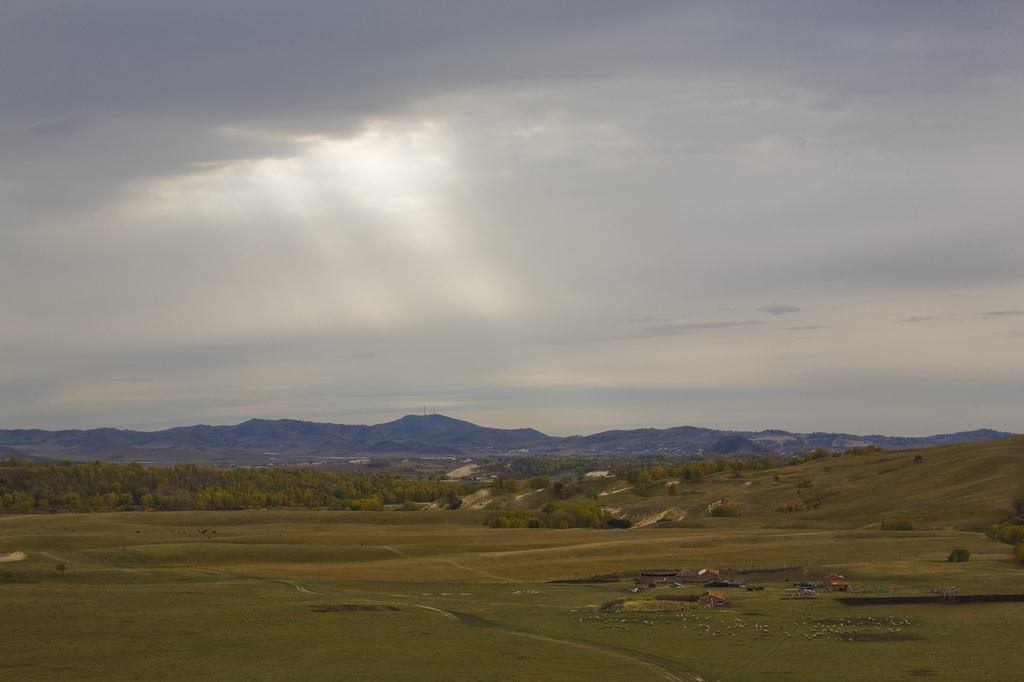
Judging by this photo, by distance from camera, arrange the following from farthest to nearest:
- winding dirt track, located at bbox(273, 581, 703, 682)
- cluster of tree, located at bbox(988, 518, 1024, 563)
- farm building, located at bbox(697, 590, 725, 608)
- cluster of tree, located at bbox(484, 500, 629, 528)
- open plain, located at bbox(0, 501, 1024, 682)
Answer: cluster of tree, located at bbox(484, 500, 629, 528)
cluster of tree, located at bbox(988, 518, 1024, 563)
farm building, located at bbox(697, 590, 725, 608)
open plain, located at bbox(0, 501, 1024, 682)
winding dirt track, located at bbox(273, 581, 703, 682)

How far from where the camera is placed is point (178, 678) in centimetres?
4634

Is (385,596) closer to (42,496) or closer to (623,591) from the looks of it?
(623,591)

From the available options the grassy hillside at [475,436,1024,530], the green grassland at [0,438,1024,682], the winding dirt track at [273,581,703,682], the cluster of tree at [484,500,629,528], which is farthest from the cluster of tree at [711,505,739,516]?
the winding dirt track at [273,581,703,682]

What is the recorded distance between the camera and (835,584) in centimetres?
7156

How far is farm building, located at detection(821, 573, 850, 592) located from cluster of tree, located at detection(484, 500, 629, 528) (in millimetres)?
81598

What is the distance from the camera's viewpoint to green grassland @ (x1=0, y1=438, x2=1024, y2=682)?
159ft

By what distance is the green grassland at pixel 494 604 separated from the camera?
4844 centimetres

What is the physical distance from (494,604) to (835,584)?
26.5 m

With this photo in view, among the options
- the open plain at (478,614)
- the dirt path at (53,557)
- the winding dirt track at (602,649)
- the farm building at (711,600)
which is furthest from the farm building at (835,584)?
the dirt path at (53,557)

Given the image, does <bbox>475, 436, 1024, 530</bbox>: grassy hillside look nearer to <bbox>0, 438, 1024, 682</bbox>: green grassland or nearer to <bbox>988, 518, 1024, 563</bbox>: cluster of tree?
<bbox>0, 438, 1024, 682</bbox>: green grassland

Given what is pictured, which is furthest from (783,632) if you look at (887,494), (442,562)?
(887,494)

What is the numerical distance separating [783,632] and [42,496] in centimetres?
18333

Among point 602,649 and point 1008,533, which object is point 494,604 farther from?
point 1008,533

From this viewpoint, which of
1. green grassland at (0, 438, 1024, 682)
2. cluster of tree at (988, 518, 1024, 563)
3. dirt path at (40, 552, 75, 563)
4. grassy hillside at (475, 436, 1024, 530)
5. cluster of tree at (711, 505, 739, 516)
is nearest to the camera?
green grassland at (0, 438, 1024, 682)
